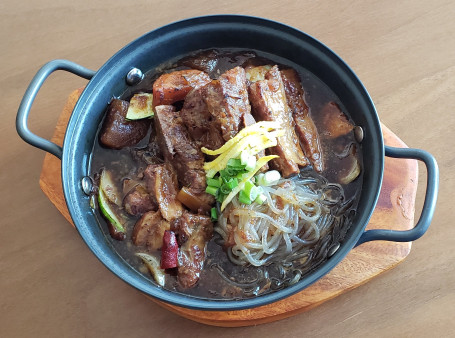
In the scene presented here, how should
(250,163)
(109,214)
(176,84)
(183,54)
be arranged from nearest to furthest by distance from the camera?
(250,163)
(109,214)
(176,84)
(183,54)

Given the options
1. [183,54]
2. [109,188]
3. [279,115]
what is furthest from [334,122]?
[109,188]

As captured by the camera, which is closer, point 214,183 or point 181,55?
point 214,183

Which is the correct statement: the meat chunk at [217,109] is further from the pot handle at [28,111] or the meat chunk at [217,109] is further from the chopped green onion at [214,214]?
the pot handle at [28,111]

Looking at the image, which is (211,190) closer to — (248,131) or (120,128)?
(248,131)

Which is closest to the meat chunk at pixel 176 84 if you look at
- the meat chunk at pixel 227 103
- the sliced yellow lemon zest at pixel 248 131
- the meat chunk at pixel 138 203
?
the meat chunk at pixel 227 103

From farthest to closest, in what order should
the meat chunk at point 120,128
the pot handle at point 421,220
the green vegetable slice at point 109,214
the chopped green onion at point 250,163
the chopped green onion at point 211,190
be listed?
1. the meat chunk at point 120,128
2. the green vegetable slice at point 109,214
3. the chopped green onion at point 211,190
4. the chopped green onion at point 250,163
5. the pot handle at point 421,220
